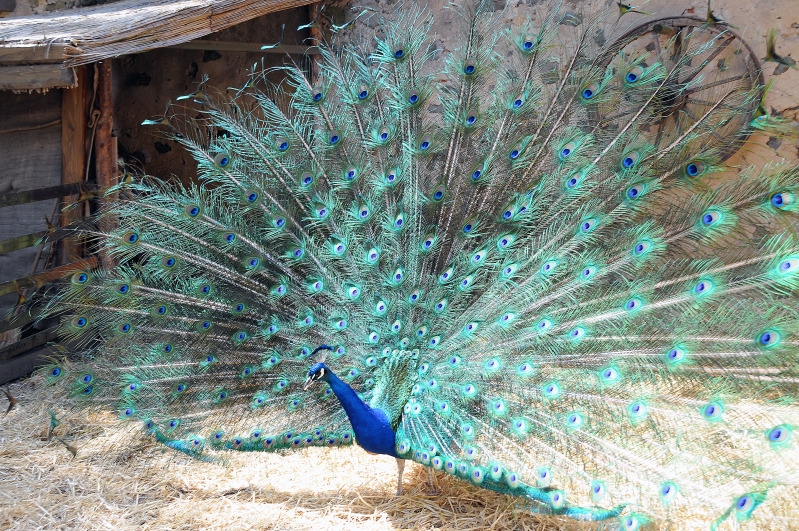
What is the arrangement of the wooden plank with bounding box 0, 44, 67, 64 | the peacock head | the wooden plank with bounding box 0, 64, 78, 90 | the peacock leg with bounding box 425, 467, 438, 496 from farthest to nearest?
the wooden plank with bounding box 0, 64, 78, 90 → the wooden plank with bounding box 0, 44, 67, 64 → the peacock leg with bounding box 425, 467, 438, 496 → the peacock head

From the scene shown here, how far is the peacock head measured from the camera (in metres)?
2.46

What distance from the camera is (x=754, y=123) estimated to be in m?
2.46

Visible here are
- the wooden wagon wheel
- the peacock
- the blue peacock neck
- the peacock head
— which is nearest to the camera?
the peacock

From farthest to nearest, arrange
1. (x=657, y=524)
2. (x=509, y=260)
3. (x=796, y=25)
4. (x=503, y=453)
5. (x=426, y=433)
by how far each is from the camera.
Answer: (x=796, y=25) → (x=509, y=260) → (x=426, y=433) → (x=503, y=453) → (x=657, y=524)

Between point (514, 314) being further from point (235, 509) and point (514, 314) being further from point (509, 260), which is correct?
point (235, 509)

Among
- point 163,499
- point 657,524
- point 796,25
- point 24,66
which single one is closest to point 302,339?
point 163,499

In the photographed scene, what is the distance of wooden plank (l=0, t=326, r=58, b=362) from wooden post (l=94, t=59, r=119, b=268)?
0.87 m

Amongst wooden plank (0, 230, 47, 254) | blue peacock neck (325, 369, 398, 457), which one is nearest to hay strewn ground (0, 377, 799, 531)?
blue peacock neck (325, 369, 398, 457)

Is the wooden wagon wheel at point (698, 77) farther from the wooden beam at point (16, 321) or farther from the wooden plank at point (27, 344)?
the wooden plank at point (27, 344)

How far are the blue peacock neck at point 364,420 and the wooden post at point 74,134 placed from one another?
2.66 m

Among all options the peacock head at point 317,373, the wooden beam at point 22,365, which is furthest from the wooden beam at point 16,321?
the peacock head at point 317,373

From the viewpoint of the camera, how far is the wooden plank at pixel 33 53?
3139mm

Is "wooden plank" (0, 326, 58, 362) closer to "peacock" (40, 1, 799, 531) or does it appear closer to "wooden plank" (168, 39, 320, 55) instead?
"peacock" (40, 1, 799, 531)

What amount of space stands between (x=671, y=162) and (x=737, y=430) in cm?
117
